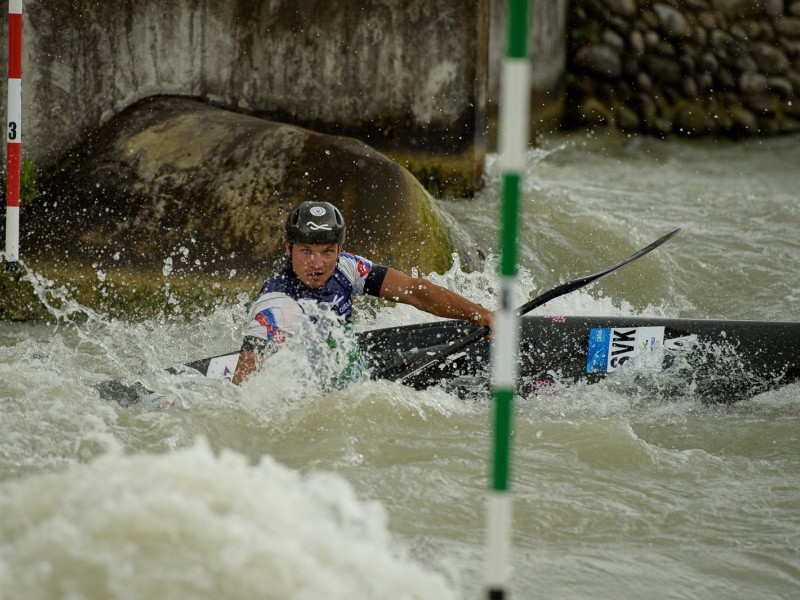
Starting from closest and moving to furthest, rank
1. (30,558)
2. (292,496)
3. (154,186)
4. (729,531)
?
(30,558)
(292,496)
(729,531)
(154,186)

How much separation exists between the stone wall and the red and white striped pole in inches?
294

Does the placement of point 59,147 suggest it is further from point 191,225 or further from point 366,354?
point 366,354

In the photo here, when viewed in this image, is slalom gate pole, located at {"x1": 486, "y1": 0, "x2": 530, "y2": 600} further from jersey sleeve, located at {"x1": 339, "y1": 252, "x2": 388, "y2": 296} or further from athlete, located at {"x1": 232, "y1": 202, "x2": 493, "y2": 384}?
jersey sleeve, located at {"x1": 339, "y1": 252, "x2": 388, "y2": 296}

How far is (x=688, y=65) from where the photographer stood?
11.8m

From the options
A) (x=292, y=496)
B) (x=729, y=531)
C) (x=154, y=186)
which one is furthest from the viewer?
(x=154, y=186)

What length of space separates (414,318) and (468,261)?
1033mm

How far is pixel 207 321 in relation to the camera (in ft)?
20.7

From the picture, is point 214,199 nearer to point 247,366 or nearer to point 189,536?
point 247,366

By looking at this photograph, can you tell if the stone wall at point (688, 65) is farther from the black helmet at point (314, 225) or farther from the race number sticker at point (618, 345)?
the black helmet at point (314, 225)

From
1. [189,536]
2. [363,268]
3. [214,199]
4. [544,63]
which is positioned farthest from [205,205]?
[544,63]

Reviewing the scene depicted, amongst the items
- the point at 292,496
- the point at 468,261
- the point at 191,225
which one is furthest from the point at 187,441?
the point at 468,261

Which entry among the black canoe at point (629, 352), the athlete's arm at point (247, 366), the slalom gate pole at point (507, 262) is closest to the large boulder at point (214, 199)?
the black canoe at point (629, 352)

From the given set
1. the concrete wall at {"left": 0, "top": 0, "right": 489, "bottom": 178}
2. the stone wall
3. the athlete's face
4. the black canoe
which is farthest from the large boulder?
the stone wall

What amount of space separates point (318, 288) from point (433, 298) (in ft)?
1.72
